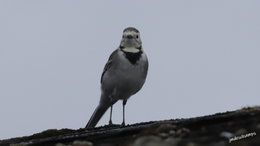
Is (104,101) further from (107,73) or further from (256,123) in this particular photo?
(256,123)

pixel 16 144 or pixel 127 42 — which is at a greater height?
pixel 127 42

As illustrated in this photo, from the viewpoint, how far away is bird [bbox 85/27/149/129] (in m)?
14.2

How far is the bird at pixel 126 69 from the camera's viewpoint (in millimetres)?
14219

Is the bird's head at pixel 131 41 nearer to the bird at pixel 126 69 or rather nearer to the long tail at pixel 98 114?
Result: the bird at pixel 126 69

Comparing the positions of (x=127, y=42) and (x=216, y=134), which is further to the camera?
(x=127, y=42)

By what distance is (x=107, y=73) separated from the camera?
14.7 meters

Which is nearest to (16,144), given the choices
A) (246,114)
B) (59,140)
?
(59,140)

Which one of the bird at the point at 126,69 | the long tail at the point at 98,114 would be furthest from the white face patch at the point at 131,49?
the long tail at the point at 98,114

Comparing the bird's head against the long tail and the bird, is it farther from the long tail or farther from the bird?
the long tail

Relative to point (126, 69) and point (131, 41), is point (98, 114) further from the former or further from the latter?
point (131, 41)

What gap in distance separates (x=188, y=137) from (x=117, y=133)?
5.51 feet

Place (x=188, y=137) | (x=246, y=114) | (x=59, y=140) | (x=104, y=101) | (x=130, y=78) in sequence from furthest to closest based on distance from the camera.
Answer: (x=104, y=101)
(x=130, y=78)
(x=59, y=140)
(x=246, y=114)
(x=188, y=137)

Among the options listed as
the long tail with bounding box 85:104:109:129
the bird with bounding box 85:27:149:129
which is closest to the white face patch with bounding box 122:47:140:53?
the bird with bounding box 85:27:149:129

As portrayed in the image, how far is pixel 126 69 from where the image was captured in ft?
46.7
